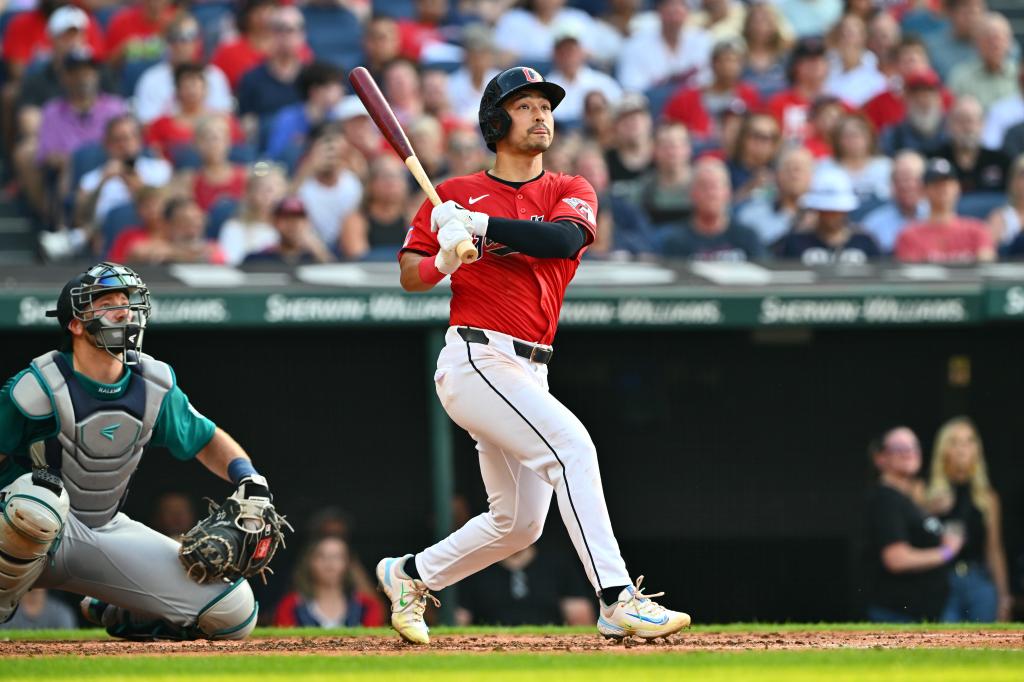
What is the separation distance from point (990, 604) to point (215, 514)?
15.1ft

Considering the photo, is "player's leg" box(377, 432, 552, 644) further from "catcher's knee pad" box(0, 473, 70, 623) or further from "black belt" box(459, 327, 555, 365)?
"catcher's knee pad" box(0, 473, 70, 623)

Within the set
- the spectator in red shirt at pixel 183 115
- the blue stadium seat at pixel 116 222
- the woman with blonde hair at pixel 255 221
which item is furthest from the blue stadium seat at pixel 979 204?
the blue stadium seat at pixel 116 222

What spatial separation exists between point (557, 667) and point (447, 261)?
3.97 feet

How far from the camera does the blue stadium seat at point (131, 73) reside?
35.8 feet

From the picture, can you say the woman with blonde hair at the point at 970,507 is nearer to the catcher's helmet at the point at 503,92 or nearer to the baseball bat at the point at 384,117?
the baseball bat at the point at 384,117

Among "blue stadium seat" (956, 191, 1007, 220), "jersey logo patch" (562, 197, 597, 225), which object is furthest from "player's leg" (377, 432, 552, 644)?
"blue stadium seat" (956, 191, 1007, 220)

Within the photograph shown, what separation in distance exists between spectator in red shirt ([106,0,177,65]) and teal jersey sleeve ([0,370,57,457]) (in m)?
6.01

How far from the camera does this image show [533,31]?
1167 cm

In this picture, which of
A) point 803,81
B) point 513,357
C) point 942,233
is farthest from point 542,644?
point 803,81

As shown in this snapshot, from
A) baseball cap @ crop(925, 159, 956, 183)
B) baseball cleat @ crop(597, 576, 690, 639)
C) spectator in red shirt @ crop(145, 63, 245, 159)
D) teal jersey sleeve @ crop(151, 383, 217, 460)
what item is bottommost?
baseball cleat @ crop(597, 576, 690, 639)

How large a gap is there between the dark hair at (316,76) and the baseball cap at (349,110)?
0.24 m

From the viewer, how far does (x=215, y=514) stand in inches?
226

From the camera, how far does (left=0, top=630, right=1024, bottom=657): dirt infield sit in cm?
544

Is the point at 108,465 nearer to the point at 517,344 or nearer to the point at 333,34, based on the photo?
the point at 517,344
